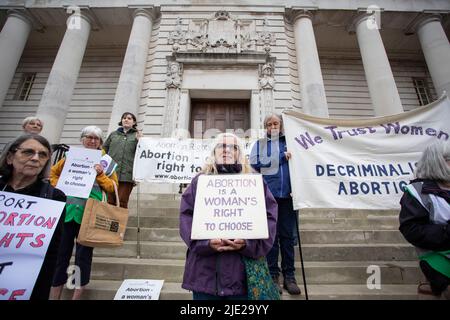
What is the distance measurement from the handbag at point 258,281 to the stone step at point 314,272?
1.83 meters

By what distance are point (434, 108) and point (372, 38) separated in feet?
26.2

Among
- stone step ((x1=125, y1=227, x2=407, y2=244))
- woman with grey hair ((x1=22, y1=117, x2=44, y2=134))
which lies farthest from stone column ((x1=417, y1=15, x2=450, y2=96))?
woman with grey hair ((x1=22, y1=117, x2=44, y2=134))

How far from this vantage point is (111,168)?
11.3 ft

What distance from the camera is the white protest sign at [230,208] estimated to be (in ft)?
5.94

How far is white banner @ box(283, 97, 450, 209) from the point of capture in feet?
10.9

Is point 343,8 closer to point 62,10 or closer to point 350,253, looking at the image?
point 350,253

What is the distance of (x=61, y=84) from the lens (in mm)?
9039

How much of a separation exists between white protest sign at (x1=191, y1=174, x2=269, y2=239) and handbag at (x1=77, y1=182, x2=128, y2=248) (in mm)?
1556

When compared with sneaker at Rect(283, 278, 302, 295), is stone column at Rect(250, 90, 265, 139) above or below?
above

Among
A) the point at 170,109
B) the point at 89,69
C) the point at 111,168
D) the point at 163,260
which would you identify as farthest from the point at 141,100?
the point at 163,260

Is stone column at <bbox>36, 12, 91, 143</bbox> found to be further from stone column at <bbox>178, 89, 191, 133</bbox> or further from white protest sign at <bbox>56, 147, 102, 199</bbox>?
white protest sign at <bbox>56, 147, 102, 199</bbox>

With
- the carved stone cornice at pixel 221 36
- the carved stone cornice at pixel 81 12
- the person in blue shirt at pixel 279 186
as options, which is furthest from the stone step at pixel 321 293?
the carved stone cornice at pixel 81 12

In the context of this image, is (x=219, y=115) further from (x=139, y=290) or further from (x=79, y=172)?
(x=139, y=290)

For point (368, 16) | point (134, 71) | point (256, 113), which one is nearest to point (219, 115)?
point (256, 113)
